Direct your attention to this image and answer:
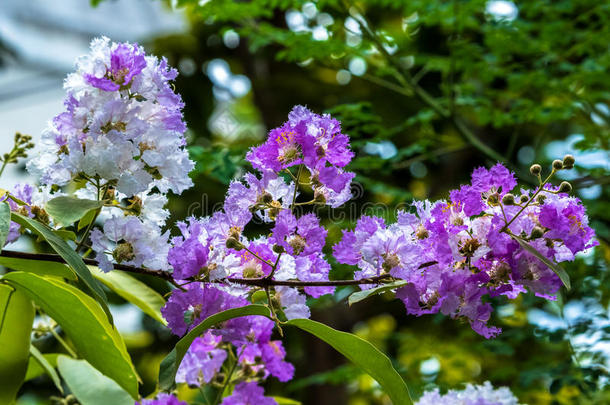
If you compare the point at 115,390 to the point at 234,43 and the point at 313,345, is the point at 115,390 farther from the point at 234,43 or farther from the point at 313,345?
the point at 234,43

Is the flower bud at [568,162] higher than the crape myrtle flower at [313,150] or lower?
lower

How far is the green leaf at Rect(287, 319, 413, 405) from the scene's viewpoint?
2.51ft

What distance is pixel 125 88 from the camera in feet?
2.66

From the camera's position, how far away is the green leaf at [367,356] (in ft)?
2.51

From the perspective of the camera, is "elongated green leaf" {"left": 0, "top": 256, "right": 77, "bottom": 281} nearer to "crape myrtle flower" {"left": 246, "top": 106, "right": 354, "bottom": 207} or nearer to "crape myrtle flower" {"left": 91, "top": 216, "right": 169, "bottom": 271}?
"crape myrtle flower" {"left": 91, "top": 216, "right": 169, "bottom": 271}

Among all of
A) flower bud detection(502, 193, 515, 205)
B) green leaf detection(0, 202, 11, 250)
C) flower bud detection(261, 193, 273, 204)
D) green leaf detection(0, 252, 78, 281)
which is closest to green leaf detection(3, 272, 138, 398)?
green leaf detection(0, 252, 78, 281)

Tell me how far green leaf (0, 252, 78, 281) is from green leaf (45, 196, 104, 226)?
0.36 feet

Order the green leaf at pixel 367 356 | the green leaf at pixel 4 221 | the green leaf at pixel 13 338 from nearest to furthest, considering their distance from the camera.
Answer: the green leaf at pixel 4 221, the green leaf at pixel 367 356, the green leaf at pixel 13 338

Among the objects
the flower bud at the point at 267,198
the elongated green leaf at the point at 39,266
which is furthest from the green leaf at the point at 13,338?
the flower bud at the point at 267,198

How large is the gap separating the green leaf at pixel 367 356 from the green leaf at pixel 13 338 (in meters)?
0.37

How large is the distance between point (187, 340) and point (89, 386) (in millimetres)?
327

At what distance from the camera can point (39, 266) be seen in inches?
34.9

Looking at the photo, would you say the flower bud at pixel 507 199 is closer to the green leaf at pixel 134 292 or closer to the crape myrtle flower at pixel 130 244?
the crape myrtle flower at pixel 130 244

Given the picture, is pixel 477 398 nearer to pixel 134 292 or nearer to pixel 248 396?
pixel 248 396
